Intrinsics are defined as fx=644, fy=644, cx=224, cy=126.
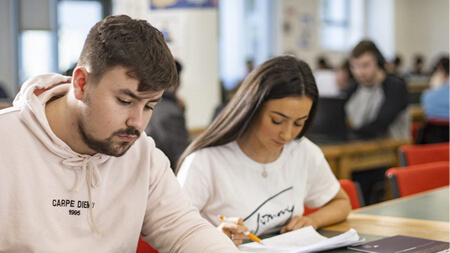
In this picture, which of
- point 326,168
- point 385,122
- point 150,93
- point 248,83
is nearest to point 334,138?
point 385,122

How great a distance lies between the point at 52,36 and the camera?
527 cm

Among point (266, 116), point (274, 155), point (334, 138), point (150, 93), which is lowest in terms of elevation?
point (334, 138)

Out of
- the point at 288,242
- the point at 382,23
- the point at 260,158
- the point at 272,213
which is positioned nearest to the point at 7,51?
the point at 260,158

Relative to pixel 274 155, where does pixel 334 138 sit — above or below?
below

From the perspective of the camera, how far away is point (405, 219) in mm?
2232

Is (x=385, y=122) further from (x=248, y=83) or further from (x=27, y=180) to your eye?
(x=27, y=180)

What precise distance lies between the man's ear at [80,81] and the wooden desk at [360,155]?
2.96m

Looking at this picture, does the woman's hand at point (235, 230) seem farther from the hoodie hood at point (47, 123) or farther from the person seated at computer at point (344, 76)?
the person seated at computer at point (344, 76)

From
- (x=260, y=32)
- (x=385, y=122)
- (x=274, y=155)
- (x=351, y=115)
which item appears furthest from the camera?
(x=260, y=32)

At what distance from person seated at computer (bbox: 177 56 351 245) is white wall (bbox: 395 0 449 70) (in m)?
13.3

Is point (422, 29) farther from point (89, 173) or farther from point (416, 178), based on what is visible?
point (89, 173)

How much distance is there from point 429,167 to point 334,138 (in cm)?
159

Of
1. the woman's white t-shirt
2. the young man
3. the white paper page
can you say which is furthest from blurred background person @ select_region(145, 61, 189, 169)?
the young man

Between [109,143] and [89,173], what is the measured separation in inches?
5.3
